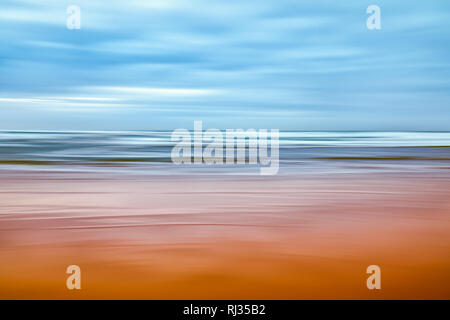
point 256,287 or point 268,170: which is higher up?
point 268,170

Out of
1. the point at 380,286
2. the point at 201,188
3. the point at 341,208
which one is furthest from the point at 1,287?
the point at 201,188

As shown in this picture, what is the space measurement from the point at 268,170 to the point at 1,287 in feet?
19.1

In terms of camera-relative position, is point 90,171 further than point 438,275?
Yes

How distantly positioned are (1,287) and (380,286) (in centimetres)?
189

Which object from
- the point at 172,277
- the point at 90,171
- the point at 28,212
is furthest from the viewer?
A: the point at 90,171

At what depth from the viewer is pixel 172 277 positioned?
2705mm

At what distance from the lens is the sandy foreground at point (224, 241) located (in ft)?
8.41

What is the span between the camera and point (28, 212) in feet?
Answer: 14.3

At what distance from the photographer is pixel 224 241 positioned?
11.2ft

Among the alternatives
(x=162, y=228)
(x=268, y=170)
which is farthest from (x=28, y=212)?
(x=268, y=170)

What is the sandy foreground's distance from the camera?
256 cm

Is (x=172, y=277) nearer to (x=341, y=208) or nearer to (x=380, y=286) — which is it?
(x=380, y=286)

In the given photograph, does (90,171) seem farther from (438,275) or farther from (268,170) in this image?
(438,275)
